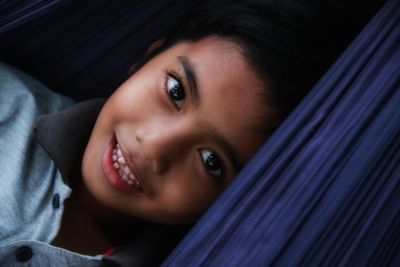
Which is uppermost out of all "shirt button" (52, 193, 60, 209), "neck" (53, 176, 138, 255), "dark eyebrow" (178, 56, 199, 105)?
"dark eyebrow" (178, 56, 199, 105)

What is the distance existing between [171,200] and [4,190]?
1.14 feet

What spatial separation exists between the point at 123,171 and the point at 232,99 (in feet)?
0.88

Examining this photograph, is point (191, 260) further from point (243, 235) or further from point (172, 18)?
point (172, 18)

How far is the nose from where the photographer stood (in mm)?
951

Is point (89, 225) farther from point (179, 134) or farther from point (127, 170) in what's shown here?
point (179, 134)

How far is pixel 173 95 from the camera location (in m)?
1.02

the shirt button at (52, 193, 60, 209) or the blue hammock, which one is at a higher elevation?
the blue hammock

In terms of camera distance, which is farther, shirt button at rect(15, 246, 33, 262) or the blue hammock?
shirt button at rect(15, 246, 33, 262)

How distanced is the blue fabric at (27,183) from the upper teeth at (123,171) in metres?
0.13

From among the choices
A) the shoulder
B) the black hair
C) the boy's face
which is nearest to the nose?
the boy's face

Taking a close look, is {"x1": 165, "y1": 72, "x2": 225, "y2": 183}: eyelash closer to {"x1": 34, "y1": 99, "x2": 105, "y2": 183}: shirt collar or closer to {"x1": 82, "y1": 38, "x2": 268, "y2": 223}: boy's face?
{"x1": 82, "y1": 38, "x2": 268, "y2": 223}: boy's face

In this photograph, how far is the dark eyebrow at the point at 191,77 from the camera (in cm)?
98

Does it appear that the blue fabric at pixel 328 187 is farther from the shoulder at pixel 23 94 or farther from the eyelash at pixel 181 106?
the shoulder at pixel 23 94

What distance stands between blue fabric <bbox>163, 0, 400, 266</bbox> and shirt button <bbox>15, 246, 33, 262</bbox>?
0.33m
